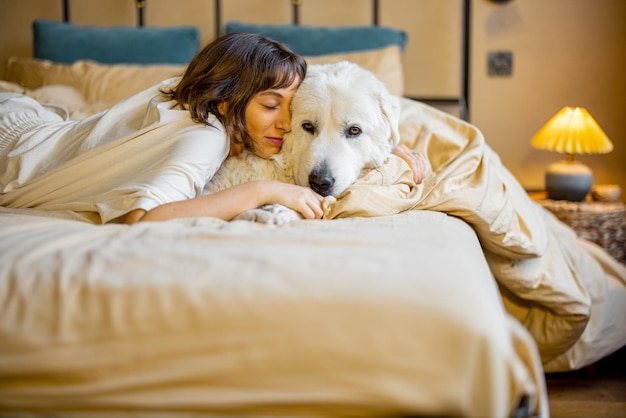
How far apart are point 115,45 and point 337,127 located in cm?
171

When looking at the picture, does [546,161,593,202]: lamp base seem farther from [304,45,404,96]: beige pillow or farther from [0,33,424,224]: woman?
[0,33,424,224]: woman

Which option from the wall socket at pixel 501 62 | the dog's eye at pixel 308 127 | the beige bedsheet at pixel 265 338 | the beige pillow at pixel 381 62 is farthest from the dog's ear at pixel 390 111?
the wall socket at pixel 501 62

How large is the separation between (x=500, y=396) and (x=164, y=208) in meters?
0.91

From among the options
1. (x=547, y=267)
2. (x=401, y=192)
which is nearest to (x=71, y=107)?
(x=401, y=192)

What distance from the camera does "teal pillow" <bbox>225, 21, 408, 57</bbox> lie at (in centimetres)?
281

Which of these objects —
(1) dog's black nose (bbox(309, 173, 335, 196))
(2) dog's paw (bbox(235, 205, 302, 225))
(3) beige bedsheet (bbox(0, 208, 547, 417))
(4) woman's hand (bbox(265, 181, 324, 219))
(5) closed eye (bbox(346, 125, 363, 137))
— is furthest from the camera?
(5) closed eye (bbox(346, 125, 363, 137))

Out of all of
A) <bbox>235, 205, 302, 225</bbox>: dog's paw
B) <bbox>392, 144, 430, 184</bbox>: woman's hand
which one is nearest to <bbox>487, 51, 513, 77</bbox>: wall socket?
<bbox>392, 144, 430, 184</bbox>: woman's hand

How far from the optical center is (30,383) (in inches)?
35.7

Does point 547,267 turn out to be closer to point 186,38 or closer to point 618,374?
point 618,374

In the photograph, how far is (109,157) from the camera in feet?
5.48

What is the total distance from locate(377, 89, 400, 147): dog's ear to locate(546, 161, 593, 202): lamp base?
4.19 ft

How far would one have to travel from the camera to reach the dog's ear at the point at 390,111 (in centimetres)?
185

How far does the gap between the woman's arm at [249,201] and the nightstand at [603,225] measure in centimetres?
162

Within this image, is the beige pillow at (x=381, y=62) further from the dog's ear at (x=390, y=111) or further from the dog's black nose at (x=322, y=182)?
the dog's black nose at (x=322, y=182)
